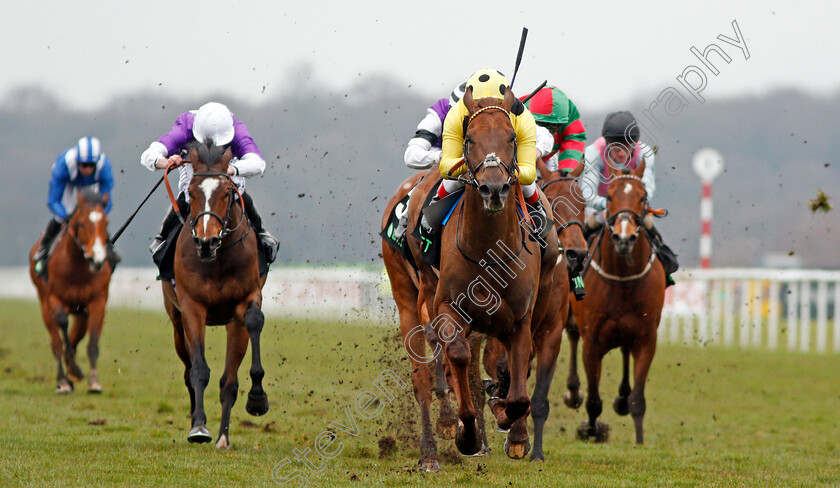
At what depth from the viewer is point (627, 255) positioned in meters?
8.45

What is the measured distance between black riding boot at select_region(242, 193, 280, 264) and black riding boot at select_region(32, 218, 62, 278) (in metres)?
5.06

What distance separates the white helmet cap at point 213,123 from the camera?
747 centimetres

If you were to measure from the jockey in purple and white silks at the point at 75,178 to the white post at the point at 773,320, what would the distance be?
12.5 meters

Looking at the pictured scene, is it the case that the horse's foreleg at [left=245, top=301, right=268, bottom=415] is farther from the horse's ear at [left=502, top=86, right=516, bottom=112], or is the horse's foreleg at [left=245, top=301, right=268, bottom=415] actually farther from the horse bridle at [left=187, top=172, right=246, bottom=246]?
the horse's ear at [left=502, top=86, right=516, bottom=112]

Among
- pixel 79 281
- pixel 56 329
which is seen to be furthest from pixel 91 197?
pixel 56 329

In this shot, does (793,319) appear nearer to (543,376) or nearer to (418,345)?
(543,376)

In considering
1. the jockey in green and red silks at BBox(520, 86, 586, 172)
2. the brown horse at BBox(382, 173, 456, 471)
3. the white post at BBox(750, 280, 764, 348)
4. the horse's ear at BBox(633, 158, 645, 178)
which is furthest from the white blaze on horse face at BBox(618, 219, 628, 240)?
the white post at BBox(750, 280, 764, 348)

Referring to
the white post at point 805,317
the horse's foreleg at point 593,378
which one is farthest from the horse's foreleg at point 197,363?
the white post at point 805,317

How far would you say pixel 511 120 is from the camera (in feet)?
18.3

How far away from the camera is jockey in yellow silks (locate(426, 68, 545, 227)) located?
18.4ft

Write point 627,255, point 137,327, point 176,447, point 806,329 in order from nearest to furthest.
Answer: point 176,447 < point 627,255 < point 806,329 < point 137,327

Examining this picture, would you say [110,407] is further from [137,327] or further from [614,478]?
[137,327]

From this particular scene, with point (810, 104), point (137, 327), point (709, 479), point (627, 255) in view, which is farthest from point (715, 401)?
point (810, 104)

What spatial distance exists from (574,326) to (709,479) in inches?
152
